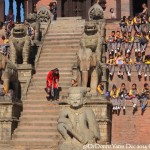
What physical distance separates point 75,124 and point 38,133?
715 centimetres

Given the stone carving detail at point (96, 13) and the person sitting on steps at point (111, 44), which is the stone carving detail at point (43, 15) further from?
the person sitting on steps at point (111, 44)

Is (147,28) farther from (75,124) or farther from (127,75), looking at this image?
(75,124)

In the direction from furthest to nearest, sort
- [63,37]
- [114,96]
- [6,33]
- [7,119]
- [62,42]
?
[6,33], [63,37], [62,42], [114,96], [7,119]

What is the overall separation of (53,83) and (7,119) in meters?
2.74

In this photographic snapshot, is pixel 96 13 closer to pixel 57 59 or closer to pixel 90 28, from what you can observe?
pixel 57 59

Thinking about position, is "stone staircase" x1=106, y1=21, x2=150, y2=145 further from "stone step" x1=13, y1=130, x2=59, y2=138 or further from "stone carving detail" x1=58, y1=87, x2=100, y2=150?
"stone carving detail" x1=58, y1=87, x2=100, y2=150

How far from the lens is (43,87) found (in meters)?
25.9

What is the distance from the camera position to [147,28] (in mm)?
29203

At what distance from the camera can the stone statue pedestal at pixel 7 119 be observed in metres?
23.2

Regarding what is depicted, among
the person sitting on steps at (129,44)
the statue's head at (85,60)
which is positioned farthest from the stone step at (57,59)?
the statue's head at (85,60)

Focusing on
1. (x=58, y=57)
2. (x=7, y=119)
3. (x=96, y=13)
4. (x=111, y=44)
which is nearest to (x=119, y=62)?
(x=111, y=44)

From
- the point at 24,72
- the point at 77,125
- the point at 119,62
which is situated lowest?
the point at 77,125

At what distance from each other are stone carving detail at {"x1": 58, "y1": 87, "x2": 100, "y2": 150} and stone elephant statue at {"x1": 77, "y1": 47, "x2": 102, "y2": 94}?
24.3ft

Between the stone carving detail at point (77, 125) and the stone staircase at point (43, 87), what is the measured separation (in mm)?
6368
